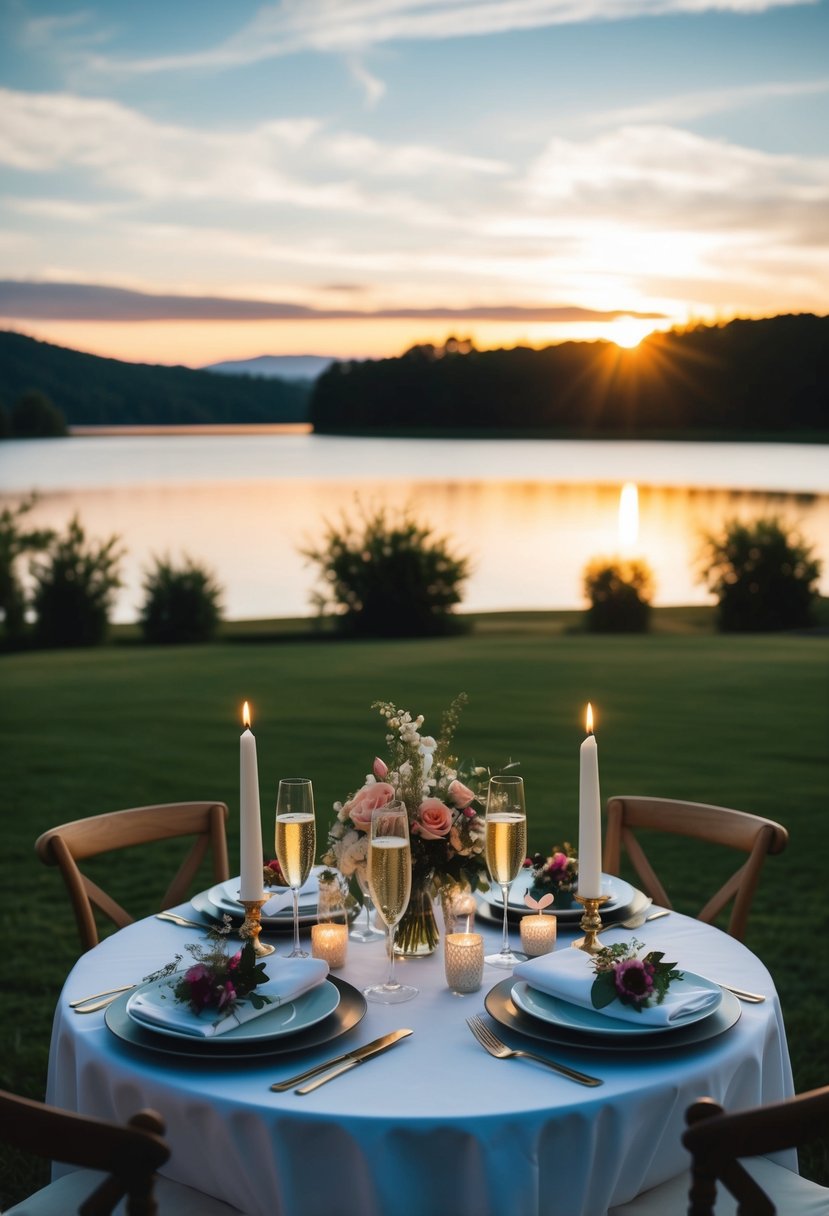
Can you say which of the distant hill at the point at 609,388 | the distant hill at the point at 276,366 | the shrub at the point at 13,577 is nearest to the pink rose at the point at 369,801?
the shrub at the point at 13,577

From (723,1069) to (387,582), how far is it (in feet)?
54.7

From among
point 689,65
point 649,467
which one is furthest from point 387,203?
point 649,467

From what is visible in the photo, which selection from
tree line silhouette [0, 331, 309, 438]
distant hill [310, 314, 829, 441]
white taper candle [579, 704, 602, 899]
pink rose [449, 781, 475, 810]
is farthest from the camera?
tree line silhouette [0, 331, 309, 438]

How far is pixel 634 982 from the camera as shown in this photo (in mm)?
2166

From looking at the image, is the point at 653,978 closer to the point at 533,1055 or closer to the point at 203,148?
the point at 533,1055

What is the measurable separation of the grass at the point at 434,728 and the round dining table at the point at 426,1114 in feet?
6.46

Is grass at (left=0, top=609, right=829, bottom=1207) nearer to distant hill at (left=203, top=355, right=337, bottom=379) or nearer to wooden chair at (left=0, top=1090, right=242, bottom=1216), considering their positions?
wooden chair at (left=0, top=1090, right=242, bottom=1216)

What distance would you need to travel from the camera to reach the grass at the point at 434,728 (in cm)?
577

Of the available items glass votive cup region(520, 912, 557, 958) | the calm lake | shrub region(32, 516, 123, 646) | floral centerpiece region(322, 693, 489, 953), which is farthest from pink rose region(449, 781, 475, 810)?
shrub region(32, 516, 123, 646)

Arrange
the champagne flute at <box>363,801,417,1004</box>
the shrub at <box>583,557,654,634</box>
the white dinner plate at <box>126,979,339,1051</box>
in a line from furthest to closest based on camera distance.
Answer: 1. the shrub at <box>583,557,654,634</box>
2. the champagne flute at <box>363,801,417,1004</box>
3. the white dinner plate at <box>126,979,339,1051</box>

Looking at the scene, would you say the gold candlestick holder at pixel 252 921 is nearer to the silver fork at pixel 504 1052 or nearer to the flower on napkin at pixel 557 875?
the silver fork at pixel 504 1052

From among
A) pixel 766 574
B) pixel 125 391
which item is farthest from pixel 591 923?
pixel 125 391

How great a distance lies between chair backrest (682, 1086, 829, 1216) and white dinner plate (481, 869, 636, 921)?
107cm

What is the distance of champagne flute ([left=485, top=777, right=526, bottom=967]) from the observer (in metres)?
2.45
